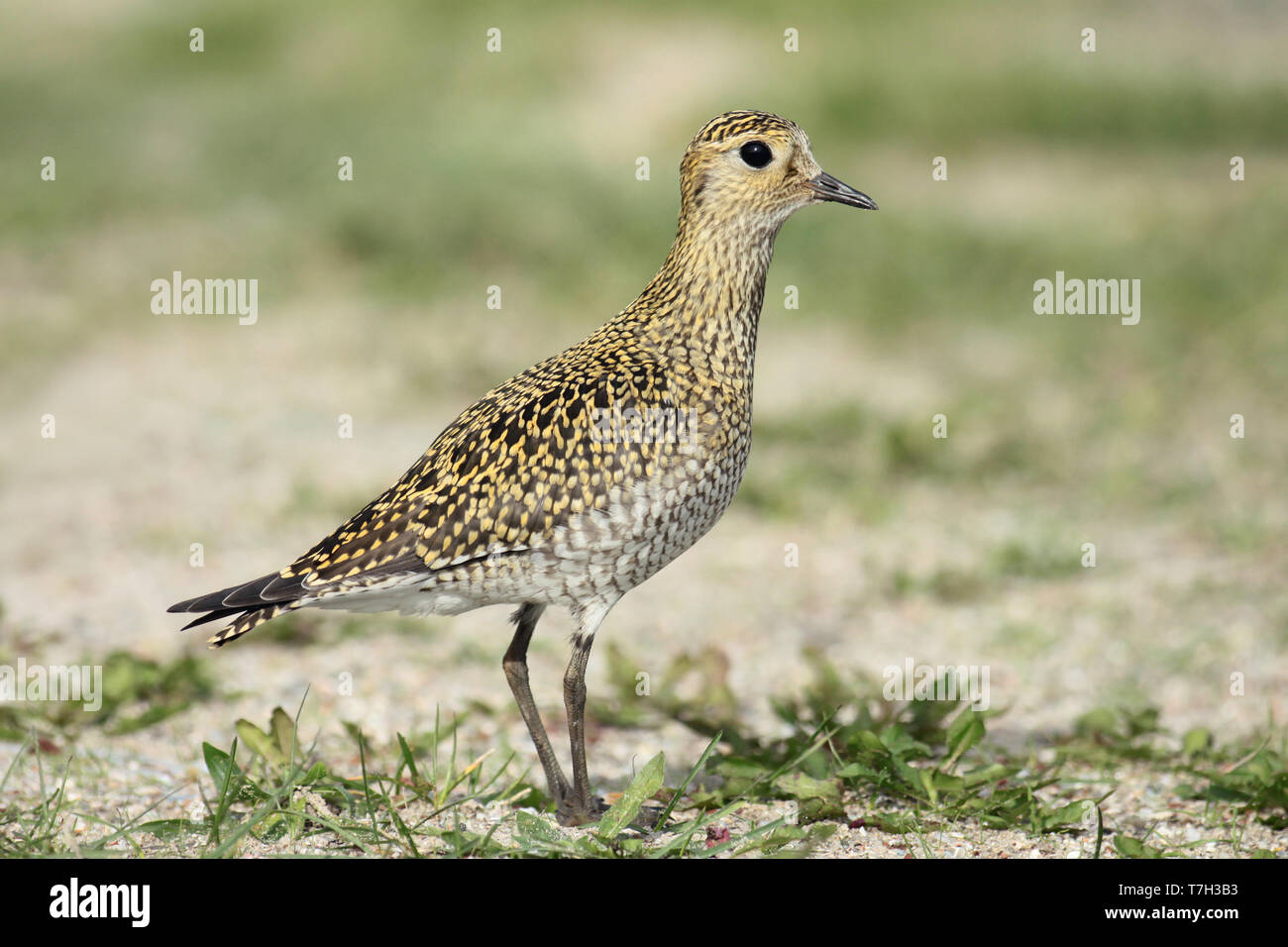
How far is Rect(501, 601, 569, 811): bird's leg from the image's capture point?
17.0 feet

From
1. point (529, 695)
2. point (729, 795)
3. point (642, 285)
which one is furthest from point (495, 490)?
point (642, 285)

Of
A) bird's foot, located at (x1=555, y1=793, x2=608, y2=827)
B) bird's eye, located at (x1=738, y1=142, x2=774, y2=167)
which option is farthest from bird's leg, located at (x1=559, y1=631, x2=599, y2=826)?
bird's eye, located at (x1=738, y1=142, x2=774, y2=167)

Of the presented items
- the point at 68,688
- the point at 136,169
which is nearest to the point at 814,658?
the point at 68,688

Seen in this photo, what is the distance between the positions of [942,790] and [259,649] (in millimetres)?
3968

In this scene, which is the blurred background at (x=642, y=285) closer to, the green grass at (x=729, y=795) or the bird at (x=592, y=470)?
the green grass at (x=729, y=795)

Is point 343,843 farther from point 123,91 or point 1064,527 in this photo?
point 123,91

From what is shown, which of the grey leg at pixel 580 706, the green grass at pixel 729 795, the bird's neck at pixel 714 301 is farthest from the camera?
the bird's neck at pixel 714 301

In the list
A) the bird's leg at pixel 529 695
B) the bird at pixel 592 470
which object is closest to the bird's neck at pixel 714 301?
the bird at pixel 592 470

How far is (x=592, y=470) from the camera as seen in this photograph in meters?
4.93

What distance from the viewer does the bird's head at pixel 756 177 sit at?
541cm

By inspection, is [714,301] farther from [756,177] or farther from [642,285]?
[642,285]

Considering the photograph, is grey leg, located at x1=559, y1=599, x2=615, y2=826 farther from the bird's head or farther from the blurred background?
the bird's head

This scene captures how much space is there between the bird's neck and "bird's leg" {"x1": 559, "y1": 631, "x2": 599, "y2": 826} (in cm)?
111

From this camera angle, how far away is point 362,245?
14.6m
